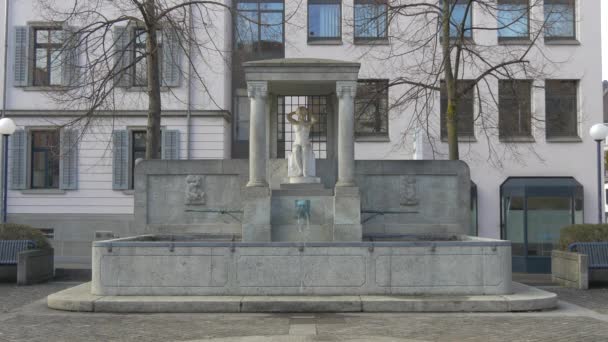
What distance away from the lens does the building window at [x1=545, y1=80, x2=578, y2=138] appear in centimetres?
3044

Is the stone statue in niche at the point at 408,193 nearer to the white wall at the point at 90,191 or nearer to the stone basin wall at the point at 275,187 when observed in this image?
the stone basin wall at the point at 275,187

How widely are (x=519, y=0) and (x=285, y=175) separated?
1154 cm

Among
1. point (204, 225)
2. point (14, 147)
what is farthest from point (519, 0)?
point (14, 147)

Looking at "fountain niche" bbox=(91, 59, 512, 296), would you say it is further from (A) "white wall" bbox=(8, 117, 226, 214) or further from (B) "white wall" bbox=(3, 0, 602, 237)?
(A) "white wall" bbox=(8, 117, 226, 214)

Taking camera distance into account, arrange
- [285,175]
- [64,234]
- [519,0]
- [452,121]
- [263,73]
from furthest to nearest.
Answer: [64,234], [519,0], [452,121], [285,175], [263,73]

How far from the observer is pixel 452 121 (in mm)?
21141

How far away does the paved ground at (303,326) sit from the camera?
10727mm

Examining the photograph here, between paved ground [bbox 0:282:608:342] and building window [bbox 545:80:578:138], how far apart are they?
58.4ft

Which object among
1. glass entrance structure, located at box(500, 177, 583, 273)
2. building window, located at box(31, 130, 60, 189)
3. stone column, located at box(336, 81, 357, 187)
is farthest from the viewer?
building window, located at box(31, 130, 60, 189)

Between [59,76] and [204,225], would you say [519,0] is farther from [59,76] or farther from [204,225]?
[59,76]

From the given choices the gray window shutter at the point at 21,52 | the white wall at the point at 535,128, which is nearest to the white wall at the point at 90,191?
the gray window shutter at the point at 21,52

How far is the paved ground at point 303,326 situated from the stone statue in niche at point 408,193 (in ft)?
17.9

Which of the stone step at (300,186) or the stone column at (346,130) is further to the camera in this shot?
the stone step at (300,186)

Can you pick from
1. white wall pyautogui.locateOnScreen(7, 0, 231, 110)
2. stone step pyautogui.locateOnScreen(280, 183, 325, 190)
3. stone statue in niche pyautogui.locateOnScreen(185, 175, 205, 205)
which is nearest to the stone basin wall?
stone statue in niche pyautogui.locateOnScreen(185, 175, 205, 205)
